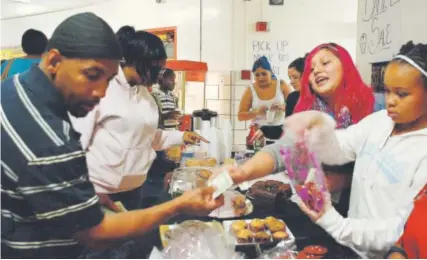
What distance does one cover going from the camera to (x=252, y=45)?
7.02ft

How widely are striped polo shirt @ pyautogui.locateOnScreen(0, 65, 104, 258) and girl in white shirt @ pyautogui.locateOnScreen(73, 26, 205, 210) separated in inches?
17.3

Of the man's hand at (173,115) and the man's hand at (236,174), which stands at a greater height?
the man's hand at (173,115)

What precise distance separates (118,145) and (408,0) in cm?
107

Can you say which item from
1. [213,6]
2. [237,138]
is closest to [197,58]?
[213,6]

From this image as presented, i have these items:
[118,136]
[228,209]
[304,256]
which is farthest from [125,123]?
[304,256]

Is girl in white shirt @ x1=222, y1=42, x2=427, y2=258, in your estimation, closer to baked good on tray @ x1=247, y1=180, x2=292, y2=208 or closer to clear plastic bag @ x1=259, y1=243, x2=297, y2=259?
clear plastic bag @ x1=259, y1=243, x2=297, y2=259

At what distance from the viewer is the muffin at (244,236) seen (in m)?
0.89

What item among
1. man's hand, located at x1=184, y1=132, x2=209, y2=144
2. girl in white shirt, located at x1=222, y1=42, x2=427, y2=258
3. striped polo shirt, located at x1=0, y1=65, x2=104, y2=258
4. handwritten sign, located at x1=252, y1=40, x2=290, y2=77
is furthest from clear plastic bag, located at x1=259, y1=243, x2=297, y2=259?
handwritten sign, located at x1=252, y1=40, x2=290, y2=77

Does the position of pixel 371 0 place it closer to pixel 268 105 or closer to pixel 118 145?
pixel 268 105

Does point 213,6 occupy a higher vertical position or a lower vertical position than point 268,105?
higher

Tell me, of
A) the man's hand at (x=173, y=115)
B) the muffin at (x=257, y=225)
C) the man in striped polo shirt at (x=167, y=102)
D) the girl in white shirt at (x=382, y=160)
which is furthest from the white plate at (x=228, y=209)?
the man's hand at (x=173, y=115)

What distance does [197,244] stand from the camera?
0.84 m

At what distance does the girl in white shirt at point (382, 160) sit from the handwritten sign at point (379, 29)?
51 cm

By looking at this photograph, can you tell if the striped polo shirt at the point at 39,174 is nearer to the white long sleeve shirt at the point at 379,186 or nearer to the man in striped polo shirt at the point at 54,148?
the man in striped polo shirt at the point at 54,148
